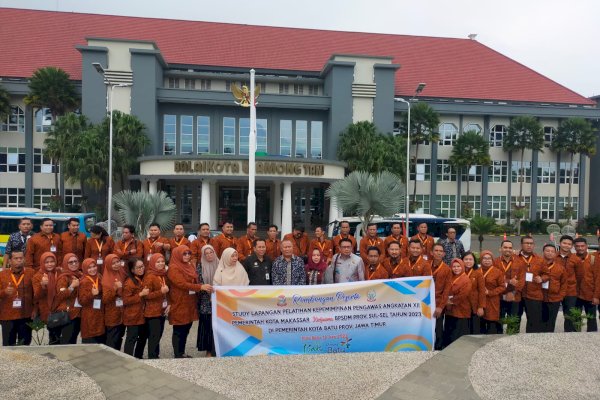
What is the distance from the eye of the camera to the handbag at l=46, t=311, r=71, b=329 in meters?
5.49

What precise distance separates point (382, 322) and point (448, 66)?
1542 inches

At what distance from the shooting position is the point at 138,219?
16109 millimetres

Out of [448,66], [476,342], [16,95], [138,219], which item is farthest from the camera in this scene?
[448,66]

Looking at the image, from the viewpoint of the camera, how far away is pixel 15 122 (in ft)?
104

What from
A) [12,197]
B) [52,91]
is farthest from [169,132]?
[12,197]

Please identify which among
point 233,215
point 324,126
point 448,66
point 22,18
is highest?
point 22,18

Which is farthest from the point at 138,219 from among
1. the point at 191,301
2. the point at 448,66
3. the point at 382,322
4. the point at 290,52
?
the point at 448,66

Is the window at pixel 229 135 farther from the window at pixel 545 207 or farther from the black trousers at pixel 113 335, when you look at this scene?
the window at pixel 545 207

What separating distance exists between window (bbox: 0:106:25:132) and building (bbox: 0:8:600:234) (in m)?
0.08

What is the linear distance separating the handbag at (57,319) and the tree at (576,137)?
134 feet

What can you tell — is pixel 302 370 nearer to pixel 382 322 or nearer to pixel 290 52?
pixel 382 322

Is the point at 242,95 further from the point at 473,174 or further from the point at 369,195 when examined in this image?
the point at 473,174

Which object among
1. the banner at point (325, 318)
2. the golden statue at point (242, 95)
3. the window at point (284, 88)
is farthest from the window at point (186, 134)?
the banner at point (325, 318)

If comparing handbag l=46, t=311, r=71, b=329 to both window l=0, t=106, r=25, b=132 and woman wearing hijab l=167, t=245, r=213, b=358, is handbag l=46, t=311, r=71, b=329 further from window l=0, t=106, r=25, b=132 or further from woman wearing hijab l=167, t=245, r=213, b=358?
window l=0, t=106, r=25, b=132
